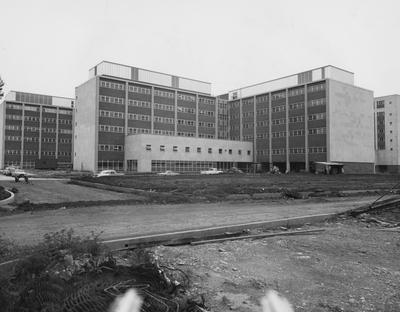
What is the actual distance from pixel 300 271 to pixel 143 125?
73.0m

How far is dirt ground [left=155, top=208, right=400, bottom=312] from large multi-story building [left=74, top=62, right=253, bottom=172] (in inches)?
2411

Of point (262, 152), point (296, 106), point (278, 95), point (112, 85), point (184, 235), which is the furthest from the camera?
point (262, 152)

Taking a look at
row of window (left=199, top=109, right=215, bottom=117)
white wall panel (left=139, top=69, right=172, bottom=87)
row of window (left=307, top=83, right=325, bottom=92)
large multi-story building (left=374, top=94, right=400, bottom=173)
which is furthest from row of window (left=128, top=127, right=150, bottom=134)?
large multi-story building (left=374, top=94, right=400, bottom=173)

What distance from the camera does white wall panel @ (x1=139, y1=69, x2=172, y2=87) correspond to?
8022 centimetres

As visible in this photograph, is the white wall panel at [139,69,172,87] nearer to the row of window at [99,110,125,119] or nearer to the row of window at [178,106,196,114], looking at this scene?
the row of window at [178,106,196,114]

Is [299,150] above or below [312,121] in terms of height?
below

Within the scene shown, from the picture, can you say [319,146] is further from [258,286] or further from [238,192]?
[258,286]

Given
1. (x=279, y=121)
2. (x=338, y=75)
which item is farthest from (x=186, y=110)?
(x=338, y=75)

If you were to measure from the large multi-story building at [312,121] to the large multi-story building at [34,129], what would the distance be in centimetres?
5451

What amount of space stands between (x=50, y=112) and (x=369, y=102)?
287ft

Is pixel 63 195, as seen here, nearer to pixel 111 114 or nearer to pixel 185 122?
pixel 111 114

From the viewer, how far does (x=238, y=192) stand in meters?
23.3

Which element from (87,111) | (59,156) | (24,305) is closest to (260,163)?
(87,111)

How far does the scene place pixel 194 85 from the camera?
291ft
